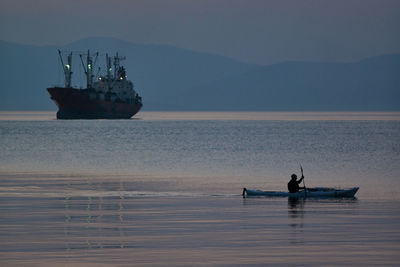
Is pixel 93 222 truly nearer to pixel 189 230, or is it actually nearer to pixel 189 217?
pixel 189 217

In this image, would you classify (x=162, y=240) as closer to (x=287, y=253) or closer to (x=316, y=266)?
(x=287, y=253)

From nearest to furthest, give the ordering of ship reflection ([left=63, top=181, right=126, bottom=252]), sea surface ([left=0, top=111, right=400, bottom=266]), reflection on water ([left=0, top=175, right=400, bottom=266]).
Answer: reflection on water ([left=0, top=175, right=400, bottom=266])
sea surface ([left=0, top=111, right=400, bottom=266])
ship reflection ([left=63, top=181, right=126, bottom=252])

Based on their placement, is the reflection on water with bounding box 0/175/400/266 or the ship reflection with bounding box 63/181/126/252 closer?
the reflection on water with bounding box 0/175/400/266

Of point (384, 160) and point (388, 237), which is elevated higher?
point (384, 160)

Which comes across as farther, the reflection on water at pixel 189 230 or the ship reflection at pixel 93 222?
the ship reflection at pixel 93 222

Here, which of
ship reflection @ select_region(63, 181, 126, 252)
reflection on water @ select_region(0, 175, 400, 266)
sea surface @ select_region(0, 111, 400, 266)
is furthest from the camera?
ship reflection @ select_region(63, 181, 126, 252)

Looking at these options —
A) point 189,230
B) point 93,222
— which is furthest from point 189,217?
point 189,230

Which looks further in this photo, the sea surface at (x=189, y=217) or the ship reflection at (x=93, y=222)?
the ship reflection at (x=93, y=222)

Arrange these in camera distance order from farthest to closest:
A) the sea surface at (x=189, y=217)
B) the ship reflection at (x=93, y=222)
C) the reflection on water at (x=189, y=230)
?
the ship reflection at (x=93, y=222), the sea surface at (x=189, y=217), the reflection on water at (x=189, y=230)

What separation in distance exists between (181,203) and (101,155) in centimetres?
4390

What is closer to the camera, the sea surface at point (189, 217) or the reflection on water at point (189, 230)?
the reflection on water at point (189, 230)

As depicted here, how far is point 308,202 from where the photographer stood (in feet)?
119

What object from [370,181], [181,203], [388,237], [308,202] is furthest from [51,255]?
[370,181]

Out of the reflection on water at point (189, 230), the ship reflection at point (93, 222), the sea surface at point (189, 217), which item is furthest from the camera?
the ship reflection at point (93, 222)
